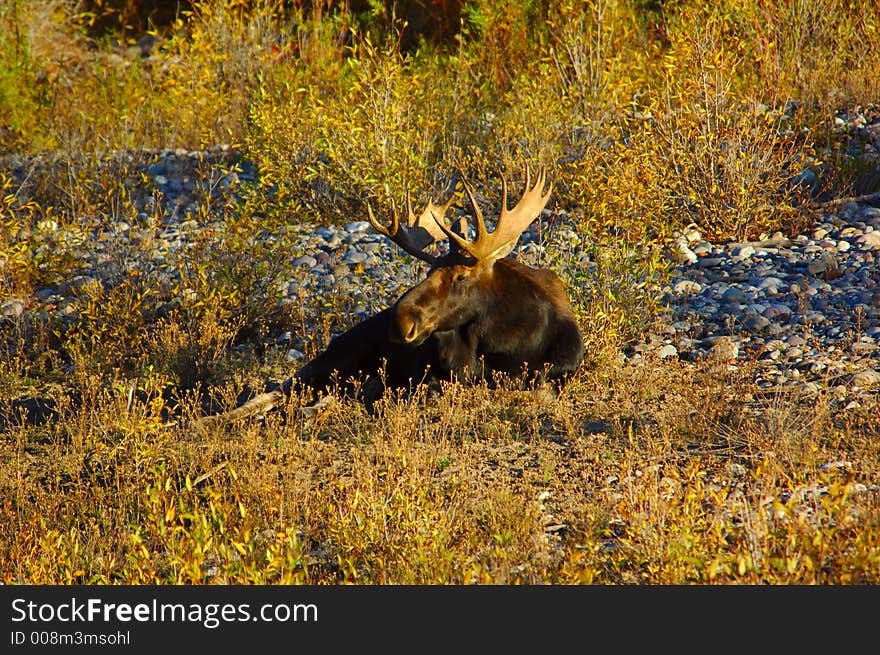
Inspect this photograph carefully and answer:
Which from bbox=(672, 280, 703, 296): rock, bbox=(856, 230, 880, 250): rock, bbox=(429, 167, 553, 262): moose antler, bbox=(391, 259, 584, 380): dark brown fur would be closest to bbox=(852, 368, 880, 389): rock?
bbox=(391, 259, 584, 380): dark brown fur

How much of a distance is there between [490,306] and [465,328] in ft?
0.75

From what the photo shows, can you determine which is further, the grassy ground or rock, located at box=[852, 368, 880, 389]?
rock, located at box=[852, 368, 880, 389]

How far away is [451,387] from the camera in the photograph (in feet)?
22.5

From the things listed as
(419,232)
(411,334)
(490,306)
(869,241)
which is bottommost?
(411,334)

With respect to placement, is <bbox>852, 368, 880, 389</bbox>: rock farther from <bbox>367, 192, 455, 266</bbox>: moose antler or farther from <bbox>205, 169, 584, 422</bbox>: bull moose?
<bbox>367, 192, 455, 266</bbox>: moose antler

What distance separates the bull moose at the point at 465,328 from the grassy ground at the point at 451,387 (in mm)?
239

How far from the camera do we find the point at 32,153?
13250mm

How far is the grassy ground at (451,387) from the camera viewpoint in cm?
478

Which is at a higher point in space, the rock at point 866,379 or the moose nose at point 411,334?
the rock at point 866,379

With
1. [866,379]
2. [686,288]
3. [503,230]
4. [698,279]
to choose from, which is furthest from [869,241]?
[503,230]

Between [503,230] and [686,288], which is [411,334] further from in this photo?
[686,288]

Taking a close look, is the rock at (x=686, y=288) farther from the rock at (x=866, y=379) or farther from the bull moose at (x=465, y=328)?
the rock at (x=866, y=379)

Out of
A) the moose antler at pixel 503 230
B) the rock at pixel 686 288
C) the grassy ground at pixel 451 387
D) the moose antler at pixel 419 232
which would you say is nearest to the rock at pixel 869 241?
the grassy ground at pixel 451 387

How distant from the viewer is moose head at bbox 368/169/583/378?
6816 mm
